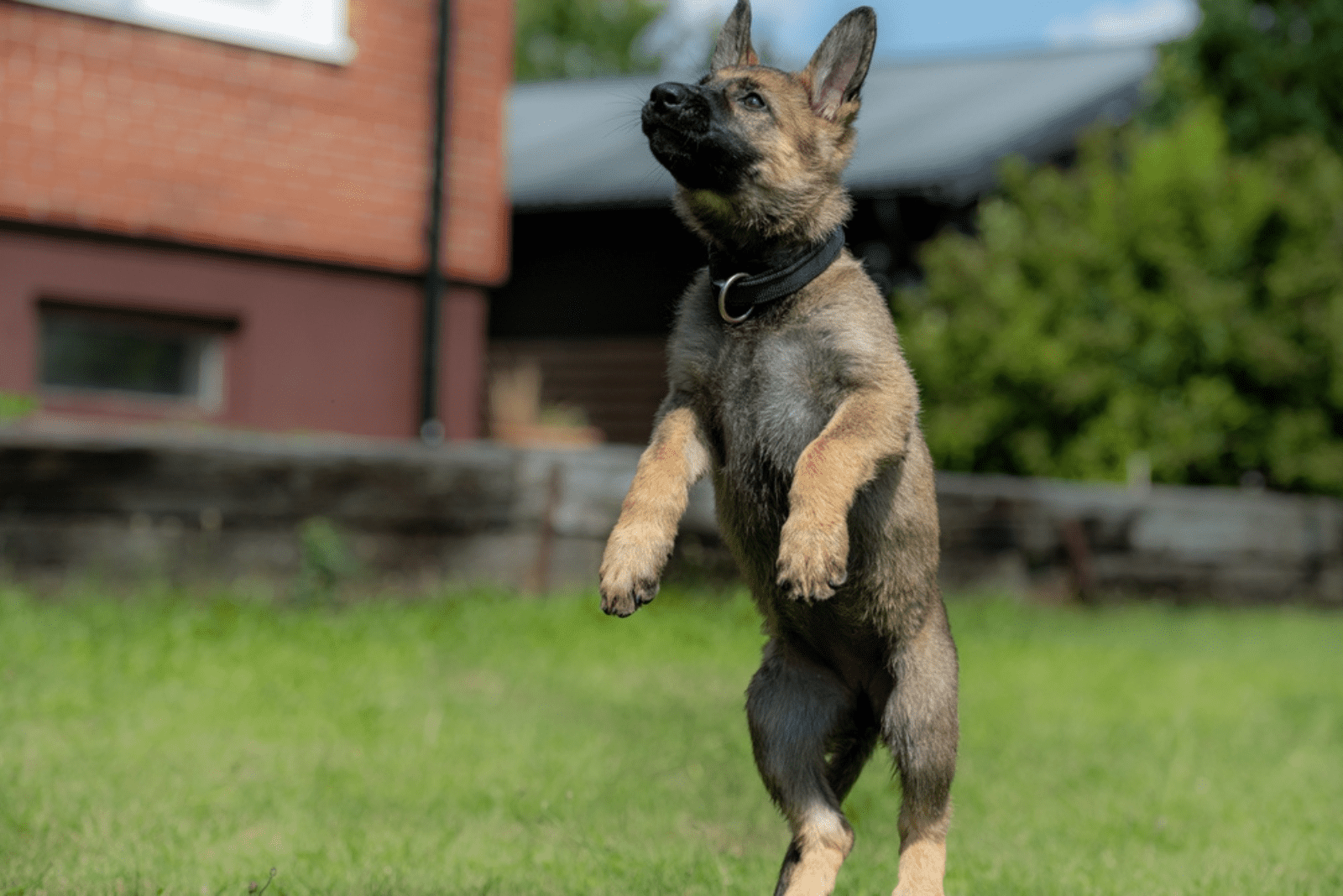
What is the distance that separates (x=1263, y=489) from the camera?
12789 mm

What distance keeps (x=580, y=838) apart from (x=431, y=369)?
586 centimetres

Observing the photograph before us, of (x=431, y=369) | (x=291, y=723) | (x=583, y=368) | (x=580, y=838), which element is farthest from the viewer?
(x=583, y=368)

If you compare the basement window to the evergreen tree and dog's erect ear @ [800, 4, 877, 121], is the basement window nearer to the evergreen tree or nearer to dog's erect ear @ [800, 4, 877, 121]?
dog's erect ear @ [800, 4, 877, 121]

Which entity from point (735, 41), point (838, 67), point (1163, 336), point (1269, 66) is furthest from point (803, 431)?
point (1269, 66)

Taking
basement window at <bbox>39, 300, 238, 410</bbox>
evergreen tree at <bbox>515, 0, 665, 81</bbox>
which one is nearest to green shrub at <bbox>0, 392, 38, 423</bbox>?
basement window at <bbox>39, 300, 238, 410</bbox>

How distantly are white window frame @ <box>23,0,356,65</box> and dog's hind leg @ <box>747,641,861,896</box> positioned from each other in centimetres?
680

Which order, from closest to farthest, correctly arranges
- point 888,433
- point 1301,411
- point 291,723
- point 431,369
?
→ point 888,433, point 291,723, point 431,369, point 1301,411

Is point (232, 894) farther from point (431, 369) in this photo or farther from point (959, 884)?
point (431, 369)

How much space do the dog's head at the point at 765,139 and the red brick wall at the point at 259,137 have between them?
6131mm

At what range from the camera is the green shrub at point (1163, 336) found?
39.6 ft

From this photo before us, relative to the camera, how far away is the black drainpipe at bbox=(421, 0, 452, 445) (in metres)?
9.60

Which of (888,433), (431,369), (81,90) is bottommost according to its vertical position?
(888,433)

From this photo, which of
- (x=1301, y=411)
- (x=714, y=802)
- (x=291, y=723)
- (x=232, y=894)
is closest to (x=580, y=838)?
(x=714, y=802)

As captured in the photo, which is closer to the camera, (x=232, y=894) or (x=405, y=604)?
(x=232, y=894)
